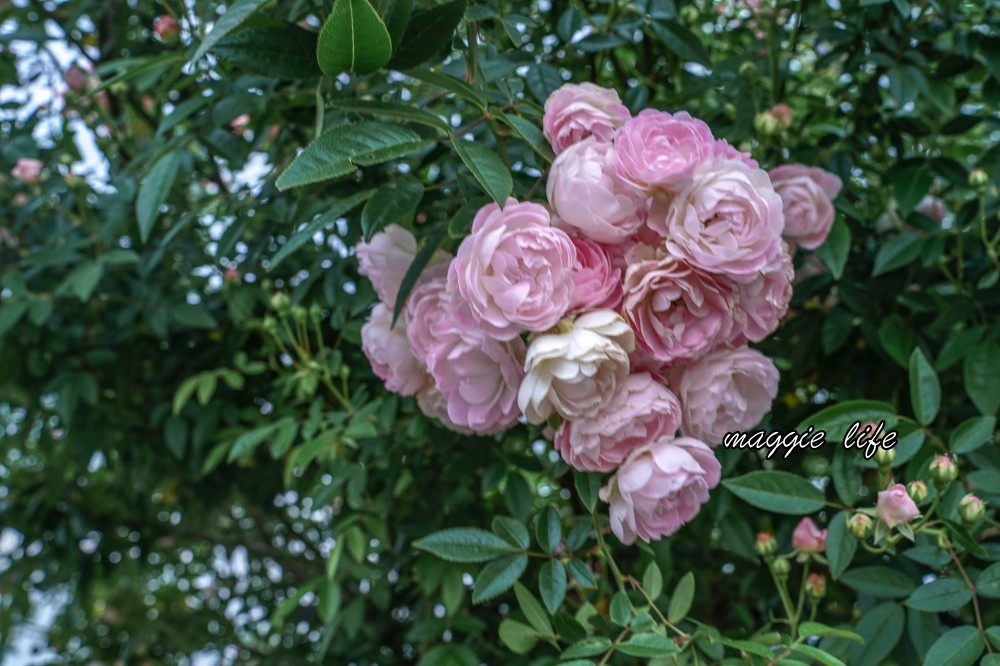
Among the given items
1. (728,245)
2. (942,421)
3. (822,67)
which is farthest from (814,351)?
(728,245)

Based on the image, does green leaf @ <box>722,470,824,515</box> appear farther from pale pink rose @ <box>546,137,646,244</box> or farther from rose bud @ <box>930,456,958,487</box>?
pale pink rose @ <box>546,137,646,244</box>

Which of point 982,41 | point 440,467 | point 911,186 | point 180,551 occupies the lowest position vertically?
point 180,551

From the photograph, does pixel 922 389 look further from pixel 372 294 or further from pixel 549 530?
pixel 372 294

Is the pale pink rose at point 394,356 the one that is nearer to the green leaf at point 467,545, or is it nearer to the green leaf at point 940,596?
the green leaf at point 467,545

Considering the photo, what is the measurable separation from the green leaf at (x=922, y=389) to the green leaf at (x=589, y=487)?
0.82 ft

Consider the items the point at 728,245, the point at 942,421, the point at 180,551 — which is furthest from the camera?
the point at 180,551

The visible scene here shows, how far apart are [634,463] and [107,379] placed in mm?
870

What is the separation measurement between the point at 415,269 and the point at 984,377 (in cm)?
49

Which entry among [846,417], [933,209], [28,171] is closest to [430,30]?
[846,417]

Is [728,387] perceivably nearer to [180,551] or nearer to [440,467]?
[440,467]

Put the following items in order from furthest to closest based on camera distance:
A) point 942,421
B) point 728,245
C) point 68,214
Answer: point 68,214 < point 942,421 < point 728,245

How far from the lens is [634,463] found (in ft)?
1.86

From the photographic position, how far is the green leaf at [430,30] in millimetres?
595

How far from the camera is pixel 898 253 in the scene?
0.85 metres
